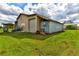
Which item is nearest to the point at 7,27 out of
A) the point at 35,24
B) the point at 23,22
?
the point at 23,22

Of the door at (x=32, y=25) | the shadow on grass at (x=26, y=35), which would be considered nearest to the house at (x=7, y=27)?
the shadow on grass at (x=26, y=35)

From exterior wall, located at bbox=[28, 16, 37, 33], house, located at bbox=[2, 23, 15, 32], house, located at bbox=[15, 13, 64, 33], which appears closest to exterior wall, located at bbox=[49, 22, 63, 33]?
house, located at bbox=[15, 13, 64, 33]

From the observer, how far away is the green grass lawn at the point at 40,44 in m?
1.43

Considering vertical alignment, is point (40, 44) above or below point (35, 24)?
below

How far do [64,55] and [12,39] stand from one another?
496 millimetres

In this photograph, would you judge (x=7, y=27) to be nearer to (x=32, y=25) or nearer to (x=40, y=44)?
(x=32, y=25)

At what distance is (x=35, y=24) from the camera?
150 centimetres

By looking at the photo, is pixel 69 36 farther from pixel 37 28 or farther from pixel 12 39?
pixel 12 39

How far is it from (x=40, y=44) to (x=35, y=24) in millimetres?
199

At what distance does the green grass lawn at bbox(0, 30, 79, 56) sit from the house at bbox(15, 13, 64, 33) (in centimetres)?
5

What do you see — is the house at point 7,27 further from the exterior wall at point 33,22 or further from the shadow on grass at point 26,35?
the exterior wall at point 33,22

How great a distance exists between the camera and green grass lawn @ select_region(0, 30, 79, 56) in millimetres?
1431

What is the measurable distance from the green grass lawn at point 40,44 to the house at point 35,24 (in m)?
0.05

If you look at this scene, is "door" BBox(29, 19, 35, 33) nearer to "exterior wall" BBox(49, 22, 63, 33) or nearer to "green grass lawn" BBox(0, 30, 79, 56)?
"green grass lawn" BBox(0, 30, 79, 56)
